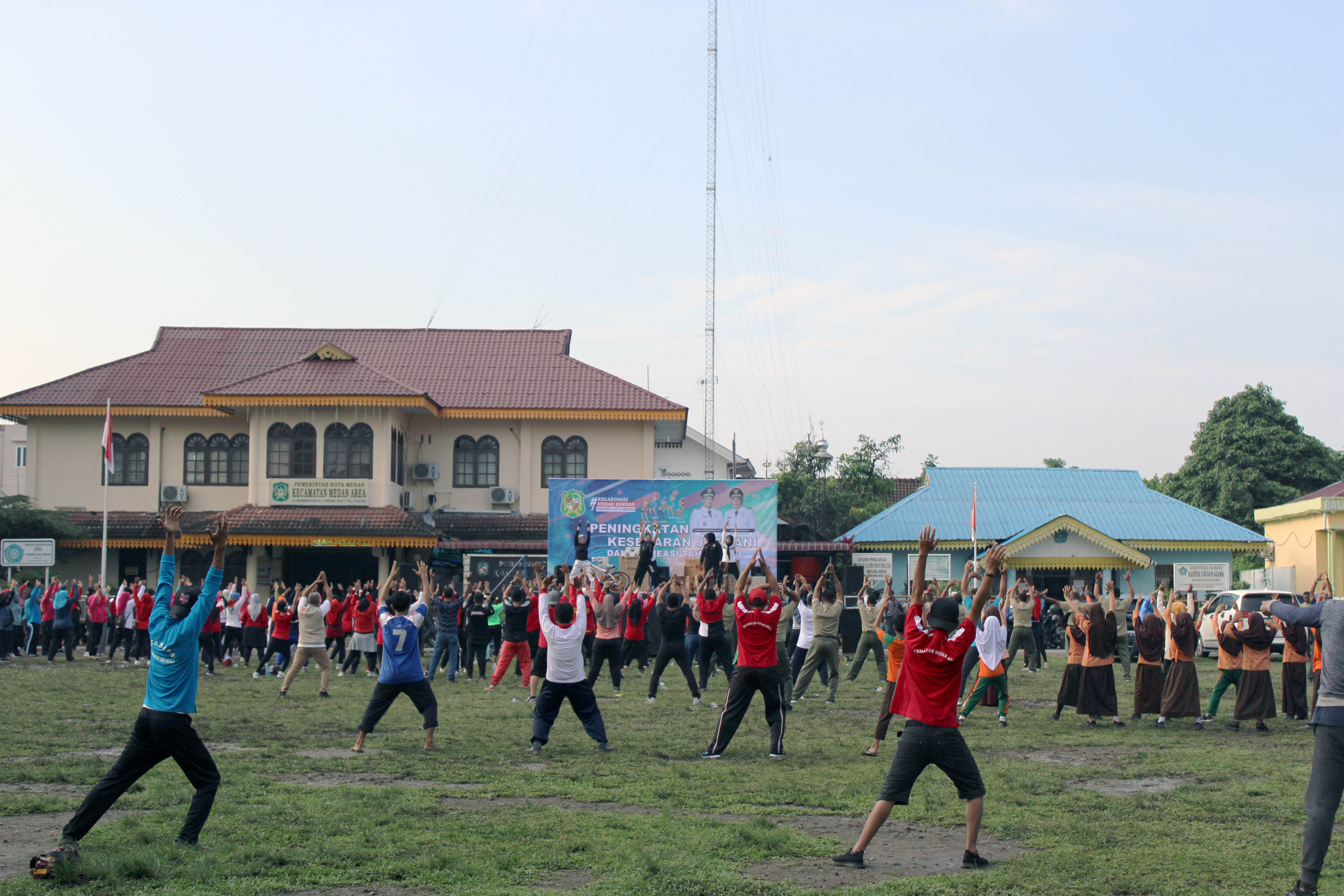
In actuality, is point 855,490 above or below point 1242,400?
below

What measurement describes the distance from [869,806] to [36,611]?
73.5ft

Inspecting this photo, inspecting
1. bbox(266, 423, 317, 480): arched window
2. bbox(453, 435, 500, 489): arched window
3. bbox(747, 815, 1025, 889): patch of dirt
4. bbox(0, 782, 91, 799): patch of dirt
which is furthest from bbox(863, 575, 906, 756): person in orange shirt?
bbox(266, 423, 317, 480): arched window

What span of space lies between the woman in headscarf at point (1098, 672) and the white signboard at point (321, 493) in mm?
24481

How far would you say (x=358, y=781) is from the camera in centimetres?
1017

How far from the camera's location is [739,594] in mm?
11766

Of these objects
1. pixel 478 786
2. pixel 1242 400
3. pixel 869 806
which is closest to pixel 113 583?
pixel 478 786

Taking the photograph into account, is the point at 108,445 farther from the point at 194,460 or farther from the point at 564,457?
the point at 564,457

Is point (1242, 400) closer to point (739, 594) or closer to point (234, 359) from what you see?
point (234, 359)

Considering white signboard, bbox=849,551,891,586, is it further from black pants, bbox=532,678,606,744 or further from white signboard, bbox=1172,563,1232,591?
black pants, bbox=532,678,606,744

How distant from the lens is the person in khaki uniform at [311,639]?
17.1m

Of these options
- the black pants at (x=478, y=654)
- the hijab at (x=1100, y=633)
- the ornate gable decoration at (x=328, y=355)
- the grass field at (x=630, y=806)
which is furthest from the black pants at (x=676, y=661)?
the ornate gable decoration at (x=328, y=355)

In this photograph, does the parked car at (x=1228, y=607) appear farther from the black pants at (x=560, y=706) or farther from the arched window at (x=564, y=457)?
the arched window at (x=564, y=457)

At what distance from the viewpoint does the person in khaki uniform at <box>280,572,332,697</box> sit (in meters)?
17.1

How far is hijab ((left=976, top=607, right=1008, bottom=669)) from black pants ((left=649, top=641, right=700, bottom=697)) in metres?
3.82
